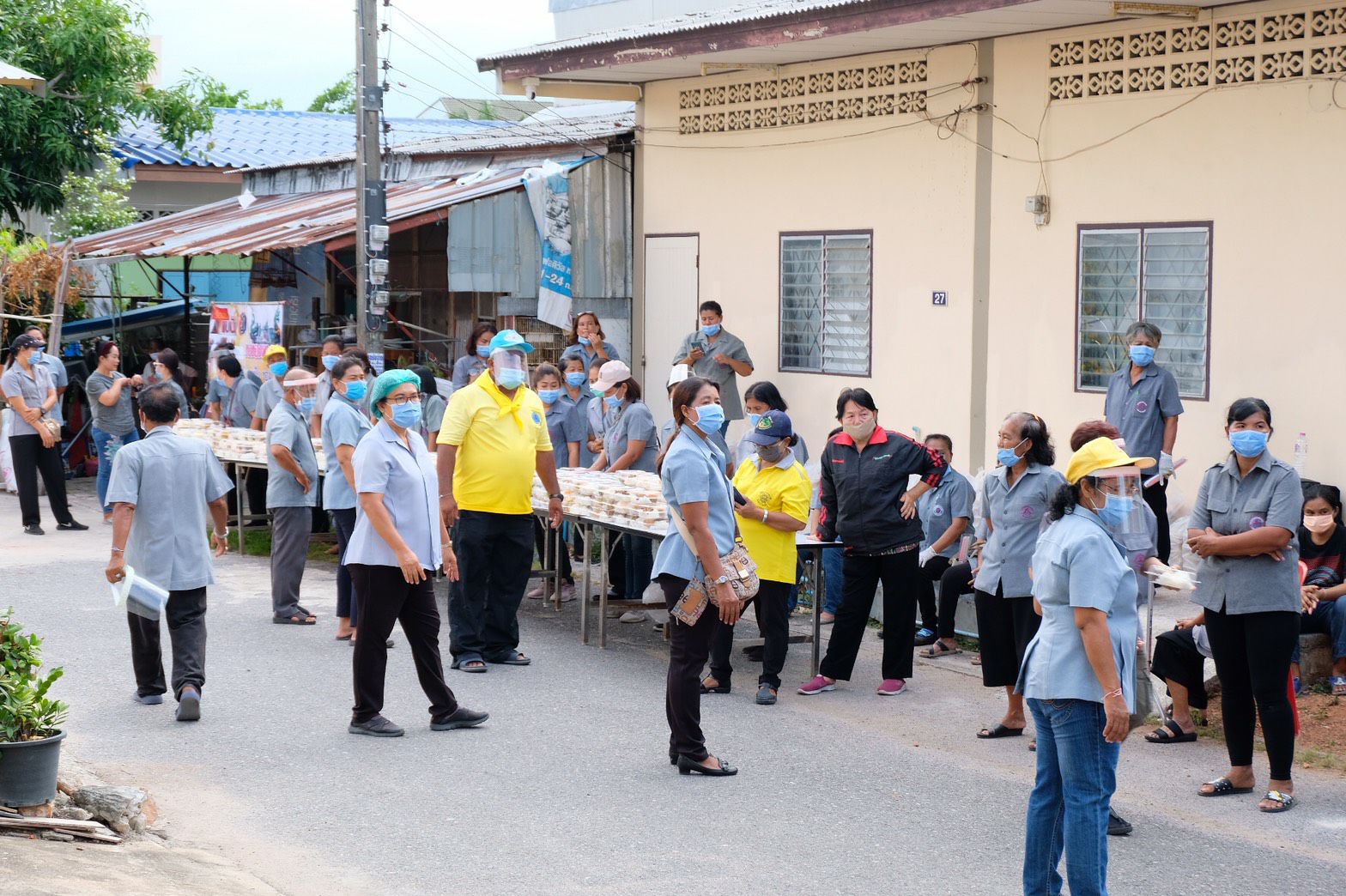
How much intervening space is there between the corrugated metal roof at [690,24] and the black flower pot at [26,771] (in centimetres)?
898

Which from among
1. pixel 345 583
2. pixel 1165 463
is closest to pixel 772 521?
pixel 345 583

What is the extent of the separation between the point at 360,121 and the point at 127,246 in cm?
501

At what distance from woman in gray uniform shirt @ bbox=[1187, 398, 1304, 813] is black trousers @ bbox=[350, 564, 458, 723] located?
3789mm

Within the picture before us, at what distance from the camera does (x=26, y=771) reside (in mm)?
6324

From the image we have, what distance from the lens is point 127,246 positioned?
19.9 metres

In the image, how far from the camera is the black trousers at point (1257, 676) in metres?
6.95

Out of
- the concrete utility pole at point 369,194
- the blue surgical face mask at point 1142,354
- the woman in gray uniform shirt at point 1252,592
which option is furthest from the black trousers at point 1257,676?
the concrete utility pole at point 369,194

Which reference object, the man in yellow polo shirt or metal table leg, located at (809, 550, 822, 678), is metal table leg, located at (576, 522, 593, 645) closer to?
the man in yellow polo shirt

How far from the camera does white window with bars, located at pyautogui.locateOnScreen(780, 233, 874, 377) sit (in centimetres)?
1470

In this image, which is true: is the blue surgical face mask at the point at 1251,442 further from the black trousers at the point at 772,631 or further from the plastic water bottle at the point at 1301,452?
the plastic water bottle at the point at 1301,452

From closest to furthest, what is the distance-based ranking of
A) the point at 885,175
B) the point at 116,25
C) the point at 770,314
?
the point at 885,175
the point at 770,314
the point at 116,25

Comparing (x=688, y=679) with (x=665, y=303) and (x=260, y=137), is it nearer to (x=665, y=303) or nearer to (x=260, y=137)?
(x=665, y=303)

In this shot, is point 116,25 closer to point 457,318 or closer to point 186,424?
point 457,318

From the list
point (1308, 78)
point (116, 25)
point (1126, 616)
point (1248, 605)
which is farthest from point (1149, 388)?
point (116, 25)
